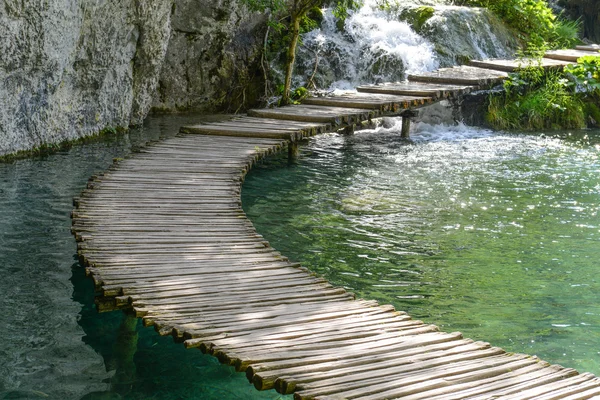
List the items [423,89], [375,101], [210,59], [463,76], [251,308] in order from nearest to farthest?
1. [251,308]
2. [375,101]
3. [423,89]
4. [463,76]
5. [210,59]

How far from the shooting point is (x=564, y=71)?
55.7 ft

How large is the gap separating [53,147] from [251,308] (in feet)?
23.7

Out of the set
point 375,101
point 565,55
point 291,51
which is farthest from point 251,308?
point 565,55

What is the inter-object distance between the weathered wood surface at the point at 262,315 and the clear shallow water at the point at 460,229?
3.83ft

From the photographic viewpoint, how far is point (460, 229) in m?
9.04

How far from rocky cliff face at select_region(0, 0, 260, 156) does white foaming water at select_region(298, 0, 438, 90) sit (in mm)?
1551

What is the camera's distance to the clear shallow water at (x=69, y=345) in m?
5.18

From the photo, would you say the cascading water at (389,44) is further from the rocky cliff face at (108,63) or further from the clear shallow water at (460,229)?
the clear shallow water at (460,229)

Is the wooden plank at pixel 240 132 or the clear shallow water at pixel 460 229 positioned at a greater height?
the wooden plank at pixel 240 132

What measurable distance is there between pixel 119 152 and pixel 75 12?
2068 millimetres

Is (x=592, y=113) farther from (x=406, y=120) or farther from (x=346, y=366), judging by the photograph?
(x=346, y=366)

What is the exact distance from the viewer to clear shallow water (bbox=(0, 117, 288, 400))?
5184 millimetres

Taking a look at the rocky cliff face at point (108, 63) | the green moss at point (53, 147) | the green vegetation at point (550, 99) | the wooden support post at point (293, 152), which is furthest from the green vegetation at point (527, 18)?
the green moss at point (53, 147)

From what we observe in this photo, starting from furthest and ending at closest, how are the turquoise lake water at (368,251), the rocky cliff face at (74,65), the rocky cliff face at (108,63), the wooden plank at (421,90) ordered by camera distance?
the wooden plank at (421,90)
the rocky cliff face at (108,63)
the rocky cliff face at (74,65)
the turquoise lake water at (368,251)
